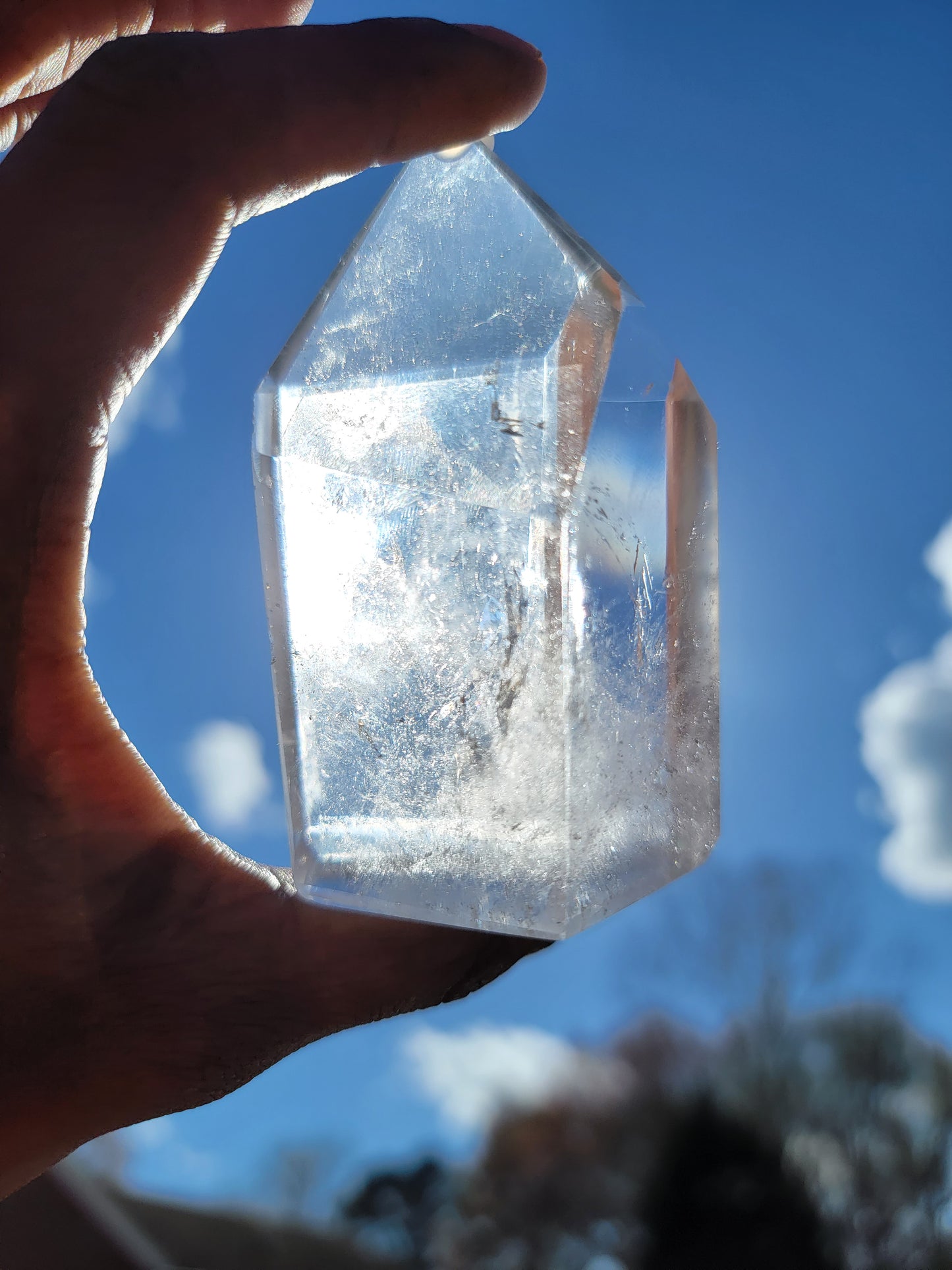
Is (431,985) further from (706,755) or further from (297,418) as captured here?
(297,418)

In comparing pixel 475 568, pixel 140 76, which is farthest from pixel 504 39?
pixel 475 568

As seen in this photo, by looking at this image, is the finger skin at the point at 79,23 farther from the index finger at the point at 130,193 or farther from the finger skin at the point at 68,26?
the index finger at the point at 130,193

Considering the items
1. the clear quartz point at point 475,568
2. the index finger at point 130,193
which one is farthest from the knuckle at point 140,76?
the clear quartz point at point 475,568

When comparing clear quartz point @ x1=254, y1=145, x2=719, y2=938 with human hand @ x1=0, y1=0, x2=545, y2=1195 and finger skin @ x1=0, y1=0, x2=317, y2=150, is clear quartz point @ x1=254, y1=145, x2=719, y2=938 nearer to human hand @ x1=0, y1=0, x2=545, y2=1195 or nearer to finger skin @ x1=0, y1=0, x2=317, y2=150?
human hand @ x1=0, y1=0, x2=545, y2=1195

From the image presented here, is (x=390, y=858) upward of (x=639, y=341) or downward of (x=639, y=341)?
downward

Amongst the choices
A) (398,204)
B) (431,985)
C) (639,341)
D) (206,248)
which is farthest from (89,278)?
(431,985)

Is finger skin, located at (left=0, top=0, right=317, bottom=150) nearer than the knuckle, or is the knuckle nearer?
the knuckle

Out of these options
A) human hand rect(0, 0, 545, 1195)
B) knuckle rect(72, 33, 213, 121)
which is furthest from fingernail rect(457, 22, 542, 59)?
knuckle rect(72, 33, 213, 121)
